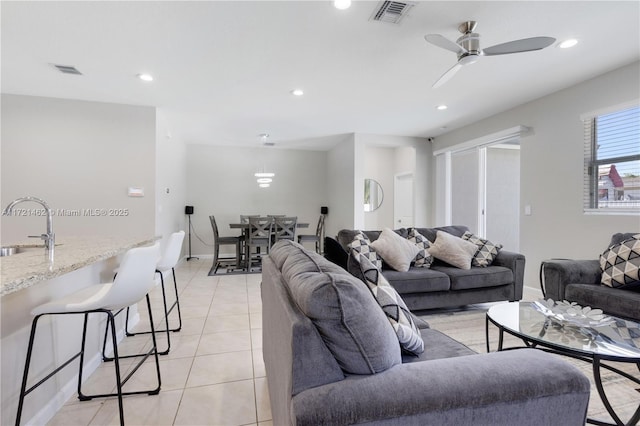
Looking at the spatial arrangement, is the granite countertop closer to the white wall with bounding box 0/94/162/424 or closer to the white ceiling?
the white ceiling

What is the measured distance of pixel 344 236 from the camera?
3.21 m

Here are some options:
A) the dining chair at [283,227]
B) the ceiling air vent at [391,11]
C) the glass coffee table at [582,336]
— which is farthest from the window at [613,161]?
the dining chair at [283,227]

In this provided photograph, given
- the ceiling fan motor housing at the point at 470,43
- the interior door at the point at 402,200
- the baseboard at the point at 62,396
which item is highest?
the ceiling fan motor housing at the point at 470,43

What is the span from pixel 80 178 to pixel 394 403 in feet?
15.4

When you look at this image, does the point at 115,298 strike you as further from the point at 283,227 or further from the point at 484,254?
the point at 283,227

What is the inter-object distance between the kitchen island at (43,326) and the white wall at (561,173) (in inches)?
175

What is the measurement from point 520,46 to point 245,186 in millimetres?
5937

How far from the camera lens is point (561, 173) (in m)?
3.60

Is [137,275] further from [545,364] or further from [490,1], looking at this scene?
[490,1]

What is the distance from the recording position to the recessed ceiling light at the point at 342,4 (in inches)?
80.0

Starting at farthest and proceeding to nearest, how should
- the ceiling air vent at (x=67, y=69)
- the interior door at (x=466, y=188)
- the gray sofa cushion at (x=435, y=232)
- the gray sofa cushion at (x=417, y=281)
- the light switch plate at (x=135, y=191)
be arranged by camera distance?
the interior door at (x=466, y=188)
the light switch plate at (x=135, y=191)
the gray sofa cushion at (x=435, y=232)
the ceiling air vent at (x=67, y=69)
the gray sofa cushion at (x=417, y=281)

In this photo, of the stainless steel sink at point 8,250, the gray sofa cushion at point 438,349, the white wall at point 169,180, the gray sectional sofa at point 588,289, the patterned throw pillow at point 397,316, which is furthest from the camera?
the white wall at point 169,180

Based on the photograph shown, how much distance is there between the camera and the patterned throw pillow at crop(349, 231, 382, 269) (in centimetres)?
290

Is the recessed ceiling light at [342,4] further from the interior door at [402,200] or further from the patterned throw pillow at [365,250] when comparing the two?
the interior door at [402,200]
